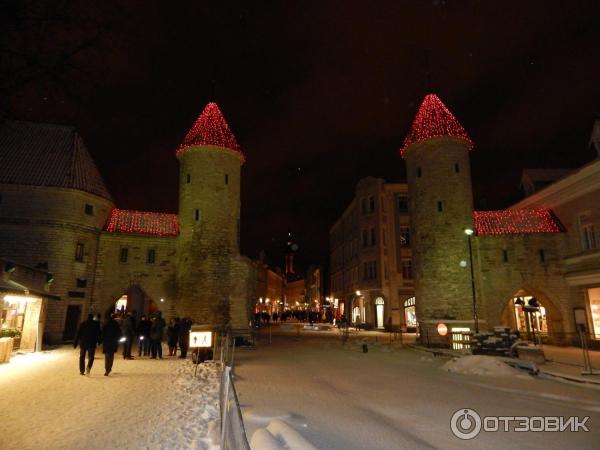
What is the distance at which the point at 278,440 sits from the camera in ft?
20.5

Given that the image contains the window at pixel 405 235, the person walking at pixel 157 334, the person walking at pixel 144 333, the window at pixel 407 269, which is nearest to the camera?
the person walking at pixel 157 334

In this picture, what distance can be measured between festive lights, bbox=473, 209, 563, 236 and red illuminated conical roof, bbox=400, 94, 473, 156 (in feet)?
16.6

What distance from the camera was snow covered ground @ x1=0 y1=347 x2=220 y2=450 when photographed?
641cm

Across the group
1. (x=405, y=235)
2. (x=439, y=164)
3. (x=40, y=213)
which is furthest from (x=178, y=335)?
(x=405, y=235)

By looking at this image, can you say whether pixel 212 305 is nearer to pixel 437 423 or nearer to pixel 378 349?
pixel 378 349

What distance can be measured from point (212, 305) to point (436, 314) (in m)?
14.2

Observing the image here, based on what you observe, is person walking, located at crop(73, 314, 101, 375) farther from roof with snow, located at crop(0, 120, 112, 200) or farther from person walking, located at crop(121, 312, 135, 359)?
roof with snow, located at crop(0, 120, 112, 200)

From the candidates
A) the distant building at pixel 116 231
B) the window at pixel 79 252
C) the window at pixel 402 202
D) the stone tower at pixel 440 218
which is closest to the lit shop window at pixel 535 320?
the stone tower at pixel 440 218

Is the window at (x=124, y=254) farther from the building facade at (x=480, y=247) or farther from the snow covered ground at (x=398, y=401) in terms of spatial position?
the building facade at (x=480, y=247)

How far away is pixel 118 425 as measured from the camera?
7.14m

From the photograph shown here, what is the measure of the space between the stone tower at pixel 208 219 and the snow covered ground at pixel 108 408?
42.0ft

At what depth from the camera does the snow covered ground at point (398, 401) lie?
6879 millimetres

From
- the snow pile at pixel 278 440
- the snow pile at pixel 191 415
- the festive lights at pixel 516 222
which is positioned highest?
the festive lights at pixel 516 222

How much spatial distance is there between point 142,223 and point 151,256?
92.1 inches
